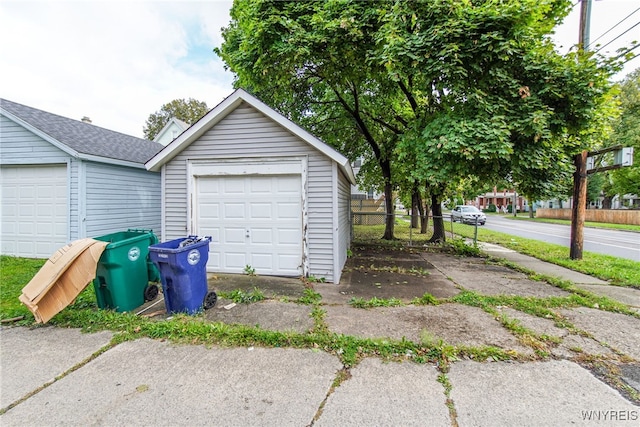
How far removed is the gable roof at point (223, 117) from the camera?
5469 mm

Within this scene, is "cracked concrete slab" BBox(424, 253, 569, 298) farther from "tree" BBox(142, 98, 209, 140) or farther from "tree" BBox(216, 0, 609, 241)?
"tree" BBox(142, 98, 209, 140)

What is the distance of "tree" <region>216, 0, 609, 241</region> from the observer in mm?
5660

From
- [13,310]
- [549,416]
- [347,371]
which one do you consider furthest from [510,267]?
[13,310]

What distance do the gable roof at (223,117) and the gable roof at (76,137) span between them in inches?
113

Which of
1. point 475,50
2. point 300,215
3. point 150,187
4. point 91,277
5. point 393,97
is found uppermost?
point 393,97

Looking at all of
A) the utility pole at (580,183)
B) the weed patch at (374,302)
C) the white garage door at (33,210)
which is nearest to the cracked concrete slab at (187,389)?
the weed patch at (374,302)

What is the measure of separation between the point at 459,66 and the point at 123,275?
7312mm

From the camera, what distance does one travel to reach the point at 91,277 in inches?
141

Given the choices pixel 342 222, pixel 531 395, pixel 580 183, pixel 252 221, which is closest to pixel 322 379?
pixel 531 395

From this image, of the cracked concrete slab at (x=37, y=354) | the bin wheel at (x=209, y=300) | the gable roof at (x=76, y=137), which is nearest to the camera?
the cracked concrete slab at (x=37, y=354)

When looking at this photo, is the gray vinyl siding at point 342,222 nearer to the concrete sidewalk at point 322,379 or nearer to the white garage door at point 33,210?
the concrete sidewalk at point 322,379

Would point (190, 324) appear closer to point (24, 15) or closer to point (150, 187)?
point (150, 187)

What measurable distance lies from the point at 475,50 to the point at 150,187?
33.8 ft

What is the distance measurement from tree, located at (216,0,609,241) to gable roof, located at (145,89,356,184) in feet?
7.28
